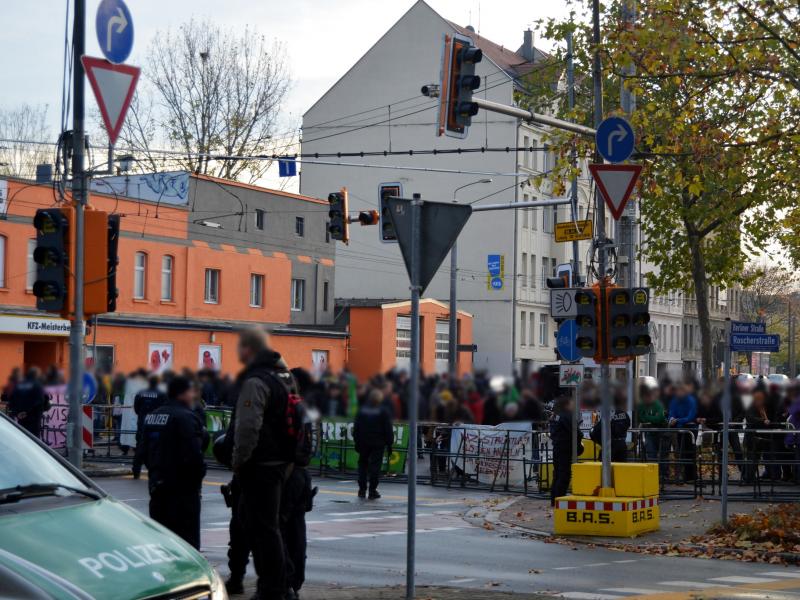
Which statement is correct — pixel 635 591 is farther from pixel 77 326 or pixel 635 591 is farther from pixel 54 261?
pixel 54 261

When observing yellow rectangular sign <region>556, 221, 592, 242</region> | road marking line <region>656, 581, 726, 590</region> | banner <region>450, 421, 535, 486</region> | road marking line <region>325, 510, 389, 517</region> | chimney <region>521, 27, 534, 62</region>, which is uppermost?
chimney <region>521, 27, 534, 62</region>

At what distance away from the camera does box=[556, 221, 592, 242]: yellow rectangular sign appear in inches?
979

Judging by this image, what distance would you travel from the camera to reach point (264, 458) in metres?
9.07

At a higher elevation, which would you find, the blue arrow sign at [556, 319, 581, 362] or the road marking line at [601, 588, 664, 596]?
the blue arrow sign at [556, 319, 581, 362]

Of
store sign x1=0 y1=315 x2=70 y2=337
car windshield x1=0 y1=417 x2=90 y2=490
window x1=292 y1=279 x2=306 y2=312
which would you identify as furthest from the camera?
window x1=292 y1=279 x2=306 y2=312

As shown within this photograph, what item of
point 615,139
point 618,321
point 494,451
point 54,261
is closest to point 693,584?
point 618,321

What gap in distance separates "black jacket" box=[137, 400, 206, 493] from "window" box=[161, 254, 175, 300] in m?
39.4

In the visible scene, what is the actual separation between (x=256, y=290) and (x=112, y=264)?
42.2 m

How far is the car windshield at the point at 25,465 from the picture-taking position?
5.79m

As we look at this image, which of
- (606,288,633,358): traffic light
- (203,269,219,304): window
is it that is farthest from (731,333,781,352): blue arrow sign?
(203,269,219,304): window

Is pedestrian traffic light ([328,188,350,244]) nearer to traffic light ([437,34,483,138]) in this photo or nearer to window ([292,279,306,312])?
traffic light ([437,34,483,138])

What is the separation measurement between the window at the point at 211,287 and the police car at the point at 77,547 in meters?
44.7

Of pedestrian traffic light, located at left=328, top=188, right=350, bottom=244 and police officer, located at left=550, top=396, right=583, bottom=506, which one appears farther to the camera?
pedestrian traffic light, located at left=328, top=188, right=350, bottom=244

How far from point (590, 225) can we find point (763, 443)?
5430 millimetres
